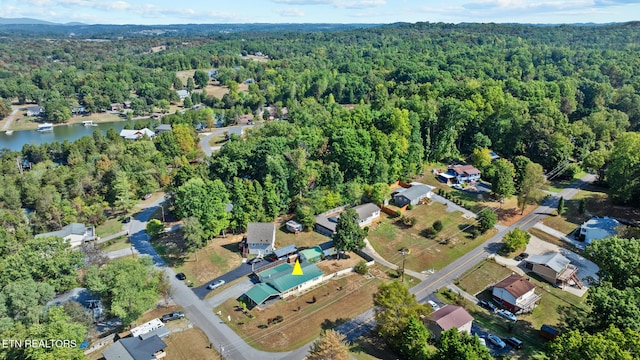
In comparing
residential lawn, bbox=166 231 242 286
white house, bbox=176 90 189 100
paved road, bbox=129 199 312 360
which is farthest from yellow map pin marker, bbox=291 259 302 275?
white house, bbox=176 90 189 100

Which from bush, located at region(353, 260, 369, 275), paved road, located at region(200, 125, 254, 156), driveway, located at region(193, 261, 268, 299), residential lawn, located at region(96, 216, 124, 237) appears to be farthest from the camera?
paved road, located at region(200, 125, 254, 156)

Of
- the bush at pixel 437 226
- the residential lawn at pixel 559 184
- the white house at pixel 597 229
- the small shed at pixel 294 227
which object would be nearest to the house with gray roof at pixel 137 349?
the small shed at pixel 294 227

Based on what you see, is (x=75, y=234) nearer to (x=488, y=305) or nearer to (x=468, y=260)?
(x=468, y=260)

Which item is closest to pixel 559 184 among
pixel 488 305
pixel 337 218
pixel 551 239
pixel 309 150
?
pixel 551 239

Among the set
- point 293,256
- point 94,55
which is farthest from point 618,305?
point 94,55

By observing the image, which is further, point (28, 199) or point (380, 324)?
point (28, 199)

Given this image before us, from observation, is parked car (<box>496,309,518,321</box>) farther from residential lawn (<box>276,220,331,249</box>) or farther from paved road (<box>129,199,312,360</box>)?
residential lawn (<box>276,220,331,249</box>)

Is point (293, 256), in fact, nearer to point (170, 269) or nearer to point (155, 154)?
point (170, 269)
